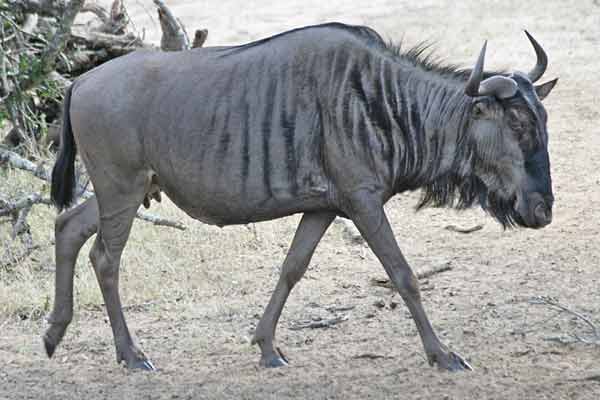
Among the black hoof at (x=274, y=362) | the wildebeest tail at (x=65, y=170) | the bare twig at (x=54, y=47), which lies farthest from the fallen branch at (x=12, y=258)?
the black hoof at (x=274, y=362)

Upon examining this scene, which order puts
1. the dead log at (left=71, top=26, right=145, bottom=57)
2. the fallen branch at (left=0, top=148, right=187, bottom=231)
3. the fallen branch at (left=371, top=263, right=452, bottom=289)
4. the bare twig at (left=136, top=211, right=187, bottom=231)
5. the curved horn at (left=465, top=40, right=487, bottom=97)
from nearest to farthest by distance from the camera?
the curved horn at (left=465, top=40, right=487, bottom=97), the fallen branch at (left=371, top=263, right=452, bottom=289), the fallen branch at (left=0, top=148, right=187, bottom=231), the bare twig at (left=136, top=211, right=187, bottom=231), the dead log at (left=71, top=26, right=145, bottom=57)

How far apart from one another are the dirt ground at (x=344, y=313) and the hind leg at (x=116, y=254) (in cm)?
13

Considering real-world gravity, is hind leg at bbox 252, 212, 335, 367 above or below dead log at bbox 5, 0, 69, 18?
below

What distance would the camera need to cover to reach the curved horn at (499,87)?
500 centimetres

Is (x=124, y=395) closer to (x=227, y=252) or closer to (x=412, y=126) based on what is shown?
(x=412, y=126)

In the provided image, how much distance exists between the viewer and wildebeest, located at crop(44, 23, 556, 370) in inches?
202

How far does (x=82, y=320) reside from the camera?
649cm

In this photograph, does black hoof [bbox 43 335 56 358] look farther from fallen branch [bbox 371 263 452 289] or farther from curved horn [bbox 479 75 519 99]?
curved horn [bbox 479 75 519 99]

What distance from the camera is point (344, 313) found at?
6.32 meters

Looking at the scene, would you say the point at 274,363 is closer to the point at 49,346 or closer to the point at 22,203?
the point at 49,346

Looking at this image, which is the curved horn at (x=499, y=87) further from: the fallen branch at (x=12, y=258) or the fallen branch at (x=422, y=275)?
the fallen branch at (x=12, y=258)

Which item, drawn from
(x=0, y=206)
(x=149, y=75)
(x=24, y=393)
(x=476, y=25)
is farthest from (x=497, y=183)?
(x=476, y=25)

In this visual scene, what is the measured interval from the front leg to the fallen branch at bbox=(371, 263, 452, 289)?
154 cm

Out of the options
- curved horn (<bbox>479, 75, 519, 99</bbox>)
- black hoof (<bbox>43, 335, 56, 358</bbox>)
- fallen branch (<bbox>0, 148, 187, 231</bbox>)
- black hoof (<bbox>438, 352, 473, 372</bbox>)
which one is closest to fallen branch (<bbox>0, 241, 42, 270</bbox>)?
fallen branch (<bbox>0, 148, 187, 231</bbox>)
